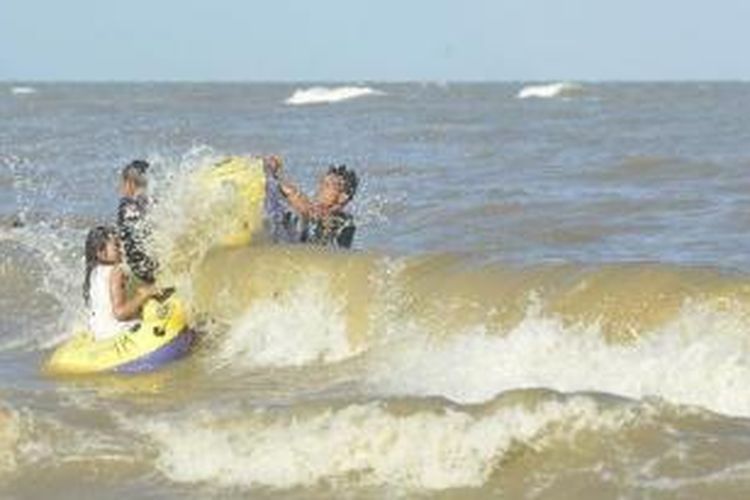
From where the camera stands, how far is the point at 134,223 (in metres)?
10.8

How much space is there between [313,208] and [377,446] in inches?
175

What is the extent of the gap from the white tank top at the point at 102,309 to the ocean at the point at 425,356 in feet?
1.45

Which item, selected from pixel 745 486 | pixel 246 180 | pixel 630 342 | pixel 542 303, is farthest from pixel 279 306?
pixel 745 486

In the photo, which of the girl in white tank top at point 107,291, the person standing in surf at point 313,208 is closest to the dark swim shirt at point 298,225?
the person standing in surf at point 313,208

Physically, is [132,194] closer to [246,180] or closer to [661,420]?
[246,180]

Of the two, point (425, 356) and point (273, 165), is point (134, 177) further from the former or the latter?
point (425, 356)

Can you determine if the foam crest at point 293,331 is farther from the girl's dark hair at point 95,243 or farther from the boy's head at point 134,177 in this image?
the boy's head at point 134,177

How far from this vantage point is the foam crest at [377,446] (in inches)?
254

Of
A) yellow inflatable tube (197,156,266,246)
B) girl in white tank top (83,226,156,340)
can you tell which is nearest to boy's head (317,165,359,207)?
yellow inflatable tube (197,156,266,246)

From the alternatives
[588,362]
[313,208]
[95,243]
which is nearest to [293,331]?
[313,208]

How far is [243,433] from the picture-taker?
7.06m

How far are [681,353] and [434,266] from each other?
2.92m

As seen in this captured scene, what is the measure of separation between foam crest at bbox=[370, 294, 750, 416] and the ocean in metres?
0.02

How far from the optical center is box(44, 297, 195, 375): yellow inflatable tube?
31.7ft
